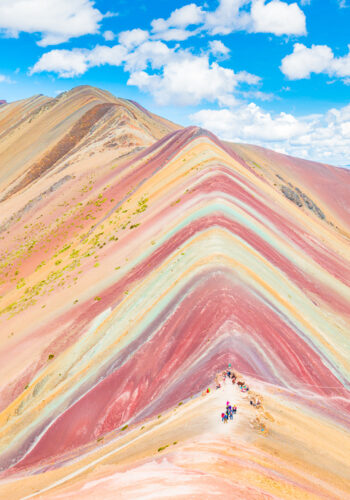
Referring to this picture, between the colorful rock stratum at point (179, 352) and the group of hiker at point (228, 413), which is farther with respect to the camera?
the group of hiker at point (228, 413)

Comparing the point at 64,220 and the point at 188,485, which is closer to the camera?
the point at 188,485

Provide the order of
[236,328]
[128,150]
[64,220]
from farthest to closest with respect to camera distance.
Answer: [128,150]
[64,220]
[236,328]

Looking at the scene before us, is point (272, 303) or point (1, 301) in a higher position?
point (1, 301)

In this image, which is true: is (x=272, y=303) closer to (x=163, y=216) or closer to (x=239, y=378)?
(x=239, y=378)

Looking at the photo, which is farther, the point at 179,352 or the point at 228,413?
the point at 179,352

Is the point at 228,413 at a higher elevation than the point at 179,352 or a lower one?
lower

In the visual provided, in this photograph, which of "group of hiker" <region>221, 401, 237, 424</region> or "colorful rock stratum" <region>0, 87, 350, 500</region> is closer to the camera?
"colorful rock stratum" <region>0, 87, 350, 500</region>

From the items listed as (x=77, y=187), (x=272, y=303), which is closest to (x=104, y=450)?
(x=272, y=303)

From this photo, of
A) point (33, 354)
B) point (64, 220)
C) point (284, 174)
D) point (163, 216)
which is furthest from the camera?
point (284, 174)
